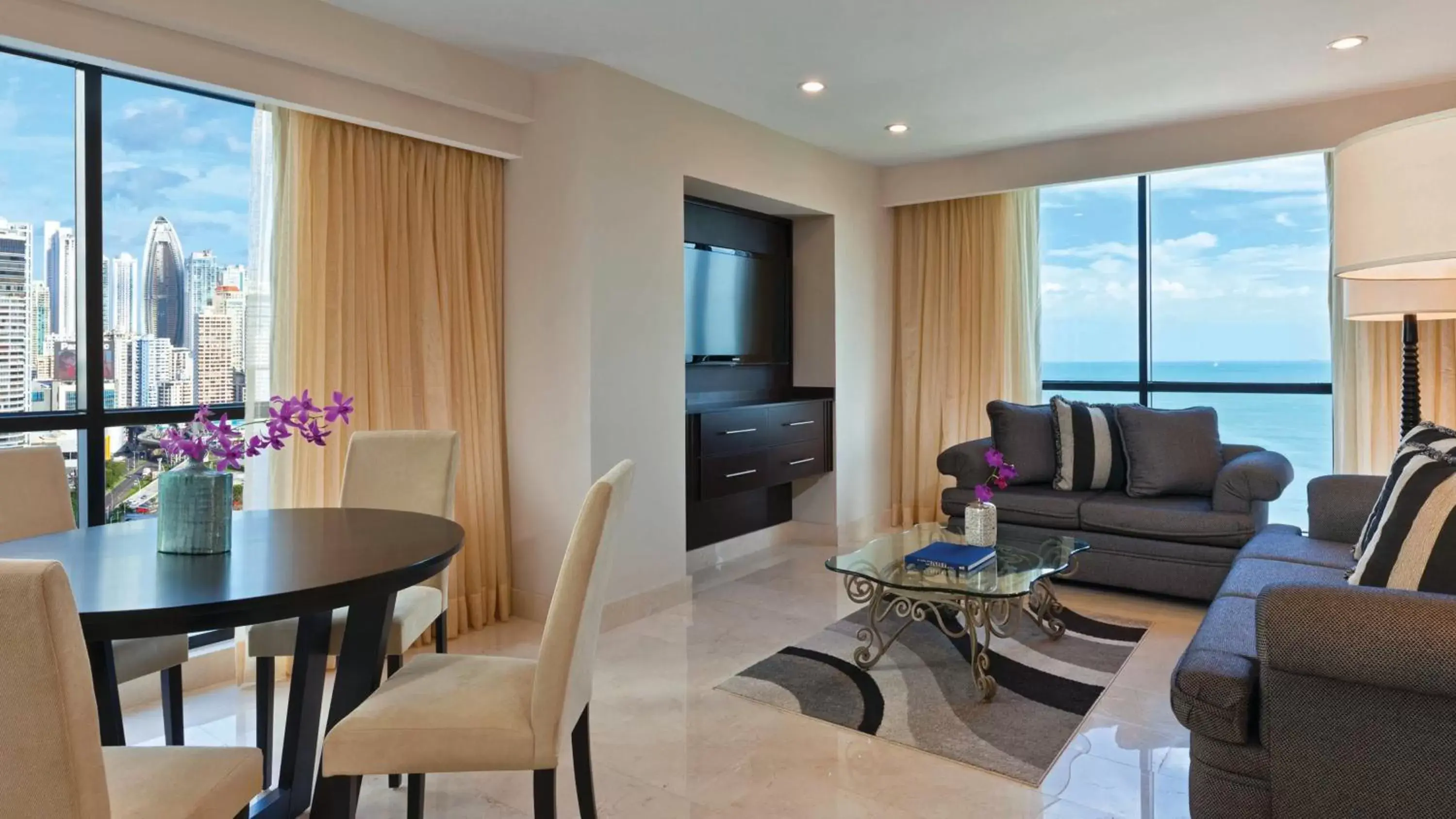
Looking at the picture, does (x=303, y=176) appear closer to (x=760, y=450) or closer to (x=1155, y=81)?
(x=760, y=450)

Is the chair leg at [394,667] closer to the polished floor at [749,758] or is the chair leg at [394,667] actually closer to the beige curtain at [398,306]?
the polished floor at [749,758]

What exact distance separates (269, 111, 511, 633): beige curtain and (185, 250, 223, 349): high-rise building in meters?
0.24

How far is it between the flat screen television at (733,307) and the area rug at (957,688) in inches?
74.5

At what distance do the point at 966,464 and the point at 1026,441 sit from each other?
0.40 metres

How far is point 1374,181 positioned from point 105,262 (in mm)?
3777

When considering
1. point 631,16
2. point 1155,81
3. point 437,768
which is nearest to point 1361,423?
point 1155,81

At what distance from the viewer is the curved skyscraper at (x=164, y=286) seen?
3051mm

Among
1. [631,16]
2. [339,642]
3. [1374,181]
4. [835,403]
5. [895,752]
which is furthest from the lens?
[835,403]

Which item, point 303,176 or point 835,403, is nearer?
point 303,176

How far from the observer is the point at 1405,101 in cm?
409

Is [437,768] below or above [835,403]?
below

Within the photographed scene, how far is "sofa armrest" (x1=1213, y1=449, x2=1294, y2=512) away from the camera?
3.86 metres

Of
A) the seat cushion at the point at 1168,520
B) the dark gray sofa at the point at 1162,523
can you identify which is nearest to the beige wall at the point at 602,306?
the dark gray sofa at the point at 1162,523

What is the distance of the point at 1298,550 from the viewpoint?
307cm
